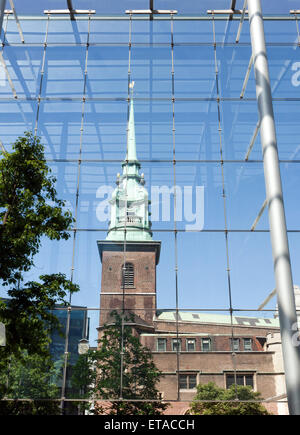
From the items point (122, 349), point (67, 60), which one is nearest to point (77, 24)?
point (67, 60)

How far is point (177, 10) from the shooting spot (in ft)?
43.9

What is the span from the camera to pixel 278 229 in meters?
7.55

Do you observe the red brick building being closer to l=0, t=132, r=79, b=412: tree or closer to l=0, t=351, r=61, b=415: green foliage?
l=0, t=351, r=61, b=415: green foliage

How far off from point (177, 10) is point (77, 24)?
106 inches

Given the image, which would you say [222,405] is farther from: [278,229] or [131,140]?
[278,229]

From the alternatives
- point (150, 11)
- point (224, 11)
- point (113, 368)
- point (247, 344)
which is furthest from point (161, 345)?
point (247, 344)

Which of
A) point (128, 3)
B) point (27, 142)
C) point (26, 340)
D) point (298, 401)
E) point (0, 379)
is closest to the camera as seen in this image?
point (298, 401)

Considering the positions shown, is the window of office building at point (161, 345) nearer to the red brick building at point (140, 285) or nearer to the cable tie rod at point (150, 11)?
the red brick building at point (140, 285)

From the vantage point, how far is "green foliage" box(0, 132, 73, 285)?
Result: 8047 mm

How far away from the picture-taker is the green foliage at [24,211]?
805 centimetres

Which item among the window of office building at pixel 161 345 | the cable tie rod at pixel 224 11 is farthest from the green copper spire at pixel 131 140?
the window of office building at pixel 161 345

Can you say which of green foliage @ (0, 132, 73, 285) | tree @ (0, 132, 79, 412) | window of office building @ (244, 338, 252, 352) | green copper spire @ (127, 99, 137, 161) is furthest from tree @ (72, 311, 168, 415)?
window of office building @ (244, 338, 252, 352)

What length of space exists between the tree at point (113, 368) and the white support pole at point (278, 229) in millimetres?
4510

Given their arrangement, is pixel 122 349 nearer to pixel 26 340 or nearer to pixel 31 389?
pixel 31 389
